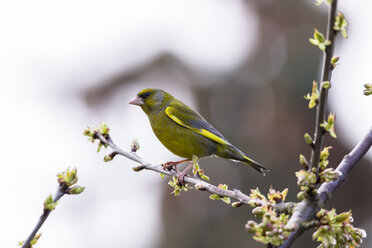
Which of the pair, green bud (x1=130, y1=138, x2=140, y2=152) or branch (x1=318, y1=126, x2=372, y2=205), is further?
green bud (x1=130, y1=138, x2=140, y2=152)

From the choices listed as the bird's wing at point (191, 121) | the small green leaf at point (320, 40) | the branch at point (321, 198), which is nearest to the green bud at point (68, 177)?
the branch at point (321, 198)

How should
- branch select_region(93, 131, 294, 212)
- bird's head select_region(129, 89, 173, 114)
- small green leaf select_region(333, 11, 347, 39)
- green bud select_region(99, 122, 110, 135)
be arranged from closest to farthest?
small green leaf select_region(333, 11, 347, 39)
branch select_region(93, 131, 294, 212)
green bud select_region(99, 122, 110, 135)
bird's head select_region(129, 89, 173, 114)

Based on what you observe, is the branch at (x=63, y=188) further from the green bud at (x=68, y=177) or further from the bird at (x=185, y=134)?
the bird at (x=185, y=134)

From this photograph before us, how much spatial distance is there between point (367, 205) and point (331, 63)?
11735mm

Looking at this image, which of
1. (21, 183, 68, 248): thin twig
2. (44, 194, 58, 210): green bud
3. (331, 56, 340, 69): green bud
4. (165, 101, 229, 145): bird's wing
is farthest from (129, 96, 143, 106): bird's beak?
(331, 56, 340, 69): green bud

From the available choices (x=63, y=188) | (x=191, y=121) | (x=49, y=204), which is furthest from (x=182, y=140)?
(x=49, y=204)

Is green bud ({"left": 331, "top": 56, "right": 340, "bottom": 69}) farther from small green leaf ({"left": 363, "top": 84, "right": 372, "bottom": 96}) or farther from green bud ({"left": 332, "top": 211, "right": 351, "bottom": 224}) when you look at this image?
green bud ({"left": 332, "top": 211, "right": 351, "bottom": 224})

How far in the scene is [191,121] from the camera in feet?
20.4

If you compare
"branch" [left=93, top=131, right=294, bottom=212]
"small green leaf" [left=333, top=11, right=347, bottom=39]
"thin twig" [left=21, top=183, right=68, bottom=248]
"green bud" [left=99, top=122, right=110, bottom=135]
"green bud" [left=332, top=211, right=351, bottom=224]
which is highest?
"green bud" [left=99, top=122, right=110, bottom=135]

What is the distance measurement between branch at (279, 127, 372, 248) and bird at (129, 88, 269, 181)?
8.98 feet

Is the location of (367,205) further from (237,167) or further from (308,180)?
(308,180)

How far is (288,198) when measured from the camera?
11.1 metres

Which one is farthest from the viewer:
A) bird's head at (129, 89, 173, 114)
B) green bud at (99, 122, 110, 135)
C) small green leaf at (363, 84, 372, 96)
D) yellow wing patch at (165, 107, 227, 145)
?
bird's head at (129, 89, 173, 114)

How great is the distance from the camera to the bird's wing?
599 centimetres
